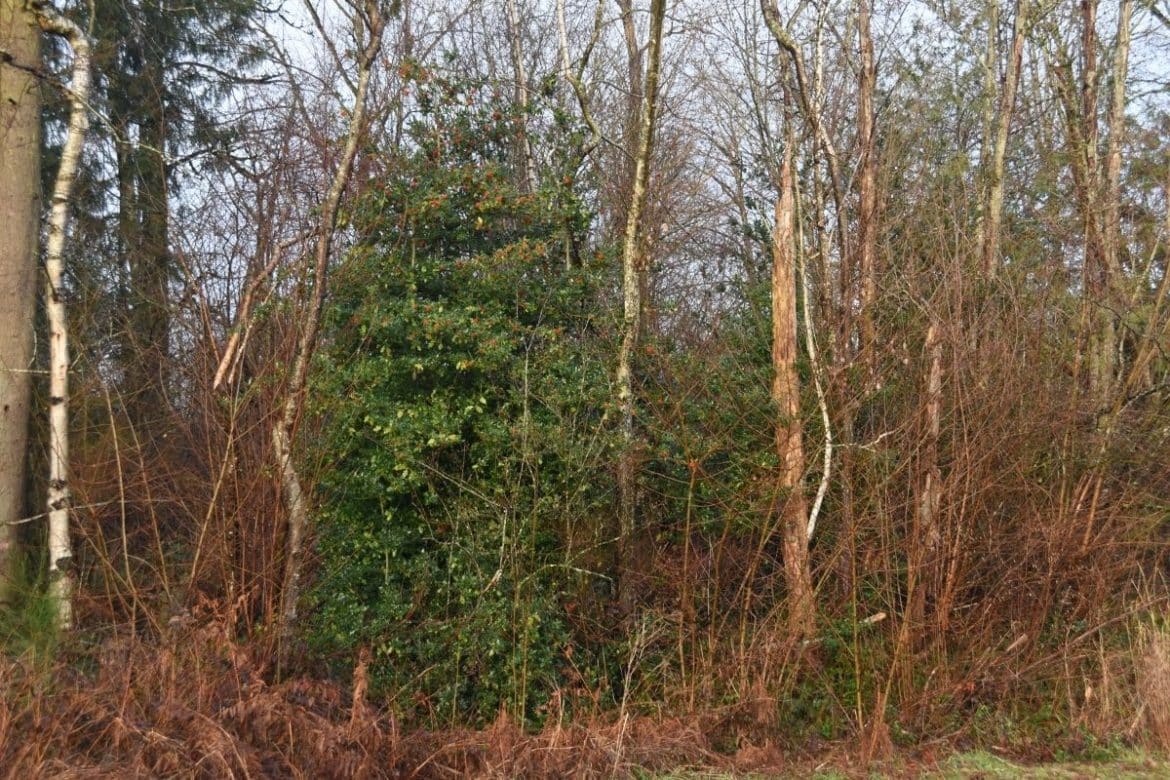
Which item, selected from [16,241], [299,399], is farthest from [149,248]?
[299,399]

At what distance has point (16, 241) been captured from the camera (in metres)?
9.70

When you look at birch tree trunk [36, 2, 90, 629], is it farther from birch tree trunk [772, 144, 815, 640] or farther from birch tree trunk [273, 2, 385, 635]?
birch tree trunk [772, 144, 815, 640]

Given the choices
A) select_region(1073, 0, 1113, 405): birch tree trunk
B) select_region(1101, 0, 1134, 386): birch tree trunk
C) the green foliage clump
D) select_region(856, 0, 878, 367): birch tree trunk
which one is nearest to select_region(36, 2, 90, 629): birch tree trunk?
the green foliage clump

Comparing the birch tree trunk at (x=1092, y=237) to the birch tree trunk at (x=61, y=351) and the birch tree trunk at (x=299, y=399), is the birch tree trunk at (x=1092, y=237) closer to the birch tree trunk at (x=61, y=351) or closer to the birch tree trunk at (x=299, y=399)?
the birch tree trunk at (x=299, y=399)

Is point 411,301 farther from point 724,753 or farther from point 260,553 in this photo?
point 724,753

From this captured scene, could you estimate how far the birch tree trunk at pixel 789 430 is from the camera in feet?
28.1

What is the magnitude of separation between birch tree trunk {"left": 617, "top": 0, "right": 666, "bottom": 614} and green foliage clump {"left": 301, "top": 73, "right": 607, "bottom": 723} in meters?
0.30

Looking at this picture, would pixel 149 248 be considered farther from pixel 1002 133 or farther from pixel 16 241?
pixel 1002 133

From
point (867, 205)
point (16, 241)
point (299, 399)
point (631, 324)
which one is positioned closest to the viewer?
point (299, 399)

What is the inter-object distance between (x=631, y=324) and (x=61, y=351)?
17.7ft

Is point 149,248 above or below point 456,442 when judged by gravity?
above

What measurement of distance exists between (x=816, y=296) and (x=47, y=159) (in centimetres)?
1063

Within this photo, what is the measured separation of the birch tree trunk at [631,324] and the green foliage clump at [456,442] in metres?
0.30

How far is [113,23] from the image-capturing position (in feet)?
44.2
